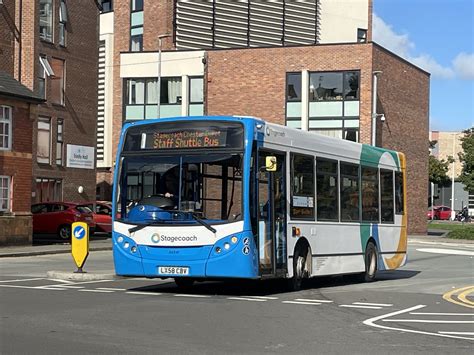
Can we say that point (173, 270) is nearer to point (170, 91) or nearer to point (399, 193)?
point (399, 193)

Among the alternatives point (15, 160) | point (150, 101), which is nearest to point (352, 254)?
point (15, 160)

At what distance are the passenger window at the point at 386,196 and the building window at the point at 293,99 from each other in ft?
91.5

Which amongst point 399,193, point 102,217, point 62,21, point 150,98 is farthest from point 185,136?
point 150,98

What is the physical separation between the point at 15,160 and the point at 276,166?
58.1ft

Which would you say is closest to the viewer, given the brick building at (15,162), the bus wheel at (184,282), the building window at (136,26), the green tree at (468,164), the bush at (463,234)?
the bus wheel at (184,282)

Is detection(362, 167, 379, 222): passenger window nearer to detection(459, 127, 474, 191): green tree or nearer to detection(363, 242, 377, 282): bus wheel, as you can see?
detection(363, 242, 377, 282): bus wheel

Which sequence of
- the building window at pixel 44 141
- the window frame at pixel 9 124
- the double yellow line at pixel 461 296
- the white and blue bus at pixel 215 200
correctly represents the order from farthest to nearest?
the building window at pixel 44 141, the window frame at pixel 9 124, the double yellow line at pixel 461 296, the white and blue bus at pixel 215 200

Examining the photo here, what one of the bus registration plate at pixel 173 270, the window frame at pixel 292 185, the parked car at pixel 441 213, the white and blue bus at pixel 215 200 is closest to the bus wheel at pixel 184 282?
the white and blue bus at pixel 215 200

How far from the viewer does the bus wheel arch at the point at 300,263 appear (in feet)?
49.6

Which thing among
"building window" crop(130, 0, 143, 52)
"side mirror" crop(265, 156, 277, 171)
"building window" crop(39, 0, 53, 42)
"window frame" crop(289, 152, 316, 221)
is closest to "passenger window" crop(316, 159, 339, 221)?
"window frame" crop(289, 152, 316, 221)

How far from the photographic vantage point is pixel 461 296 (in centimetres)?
1550

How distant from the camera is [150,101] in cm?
5119

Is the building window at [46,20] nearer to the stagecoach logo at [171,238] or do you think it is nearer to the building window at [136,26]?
the building window at [136,26]

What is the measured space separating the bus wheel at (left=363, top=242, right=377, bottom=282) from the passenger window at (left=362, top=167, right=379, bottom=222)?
63cm
